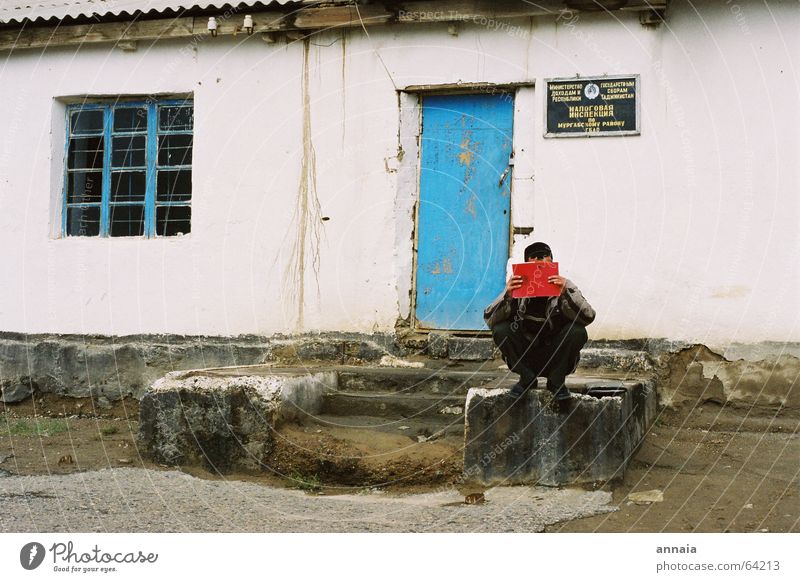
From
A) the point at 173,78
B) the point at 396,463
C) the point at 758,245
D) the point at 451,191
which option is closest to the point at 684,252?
the point at 758,245

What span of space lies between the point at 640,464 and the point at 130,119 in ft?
19.4

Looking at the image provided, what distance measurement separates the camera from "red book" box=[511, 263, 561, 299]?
17.1ft

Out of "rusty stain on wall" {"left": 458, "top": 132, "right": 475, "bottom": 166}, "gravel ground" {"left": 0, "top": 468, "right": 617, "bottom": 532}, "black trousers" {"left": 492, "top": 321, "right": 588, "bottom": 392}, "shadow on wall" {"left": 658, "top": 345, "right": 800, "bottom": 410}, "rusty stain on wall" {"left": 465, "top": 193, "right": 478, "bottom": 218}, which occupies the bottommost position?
"gravel ground" {"left": 0, "top": 468, "right": 617, "bottom": 532}

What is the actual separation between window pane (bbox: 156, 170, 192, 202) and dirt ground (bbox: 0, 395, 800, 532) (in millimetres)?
2356

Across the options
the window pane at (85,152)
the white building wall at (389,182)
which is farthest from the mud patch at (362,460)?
the window pane at (85,152)

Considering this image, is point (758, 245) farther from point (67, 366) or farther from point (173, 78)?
point (67, 366)

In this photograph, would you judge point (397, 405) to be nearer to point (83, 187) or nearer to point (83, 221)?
point (83, 221)

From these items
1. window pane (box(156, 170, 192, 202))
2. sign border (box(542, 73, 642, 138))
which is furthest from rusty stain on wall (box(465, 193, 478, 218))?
window pane (box(156, 170, 192, 202))

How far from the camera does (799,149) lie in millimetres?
7242

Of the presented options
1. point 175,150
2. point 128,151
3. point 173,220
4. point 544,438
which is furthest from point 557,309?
point 128,151

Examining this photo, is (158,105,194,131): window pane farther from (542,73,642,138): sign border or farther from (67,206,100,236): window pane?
(542,73,642,138): sign border

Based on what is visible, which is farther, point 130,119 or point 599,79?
point 130,119

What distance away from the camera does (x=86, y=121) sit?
9305 mm

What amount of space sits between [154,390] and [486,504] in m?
2.63
